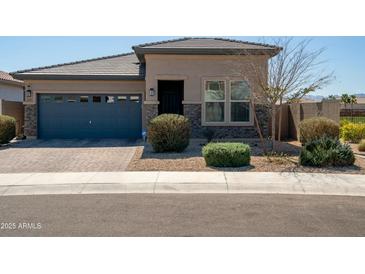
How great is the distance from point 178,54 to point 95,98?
5364mm

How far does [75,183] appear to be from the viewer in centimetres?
895

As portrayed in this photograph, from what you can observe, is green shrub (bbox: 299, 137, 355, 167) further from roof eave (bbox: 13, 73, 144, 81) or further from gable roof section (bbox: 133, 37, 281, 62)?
roof eave (bbox: 13, 73, 144, 81)

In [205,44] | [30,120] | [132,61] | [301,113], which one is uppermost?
[205,44]

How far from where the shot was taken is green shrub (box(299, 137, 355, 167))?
10695 mm

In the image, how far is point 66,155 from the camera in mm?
13305

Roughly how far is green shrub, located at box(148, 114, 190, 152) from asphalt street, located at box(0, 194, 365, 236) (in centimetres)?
535

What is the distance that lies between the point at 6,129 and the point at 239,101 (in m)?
10.9

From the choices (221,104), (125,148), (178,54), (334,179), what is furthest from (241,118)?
(334,179)

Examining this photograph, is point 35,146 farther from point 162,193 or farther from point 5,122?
point 162,193

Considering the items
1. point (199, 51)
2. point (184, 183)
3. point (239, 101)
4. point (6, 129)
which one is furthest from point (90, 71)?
point (184, 183)

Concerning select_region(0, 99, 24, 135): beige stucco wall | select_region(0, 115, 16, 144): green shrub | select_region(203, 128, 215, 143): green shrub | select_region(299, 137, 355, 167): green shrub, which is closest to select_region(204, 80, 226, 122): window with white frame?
select_region(203, 128, 215, 143): green shrub

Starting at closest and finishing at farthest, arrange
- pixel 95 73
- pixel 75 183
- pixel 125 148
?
pixel 75 183 < pixel 125 148 < pixel 95 73

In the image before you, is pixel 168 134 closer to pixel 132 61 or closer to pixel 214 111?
pixel 214 111

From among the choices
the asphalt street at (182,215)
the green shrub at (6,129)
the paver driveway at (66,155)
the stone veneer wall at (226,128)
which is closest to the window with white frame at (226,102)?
the stone veneer wall at (226,128)
